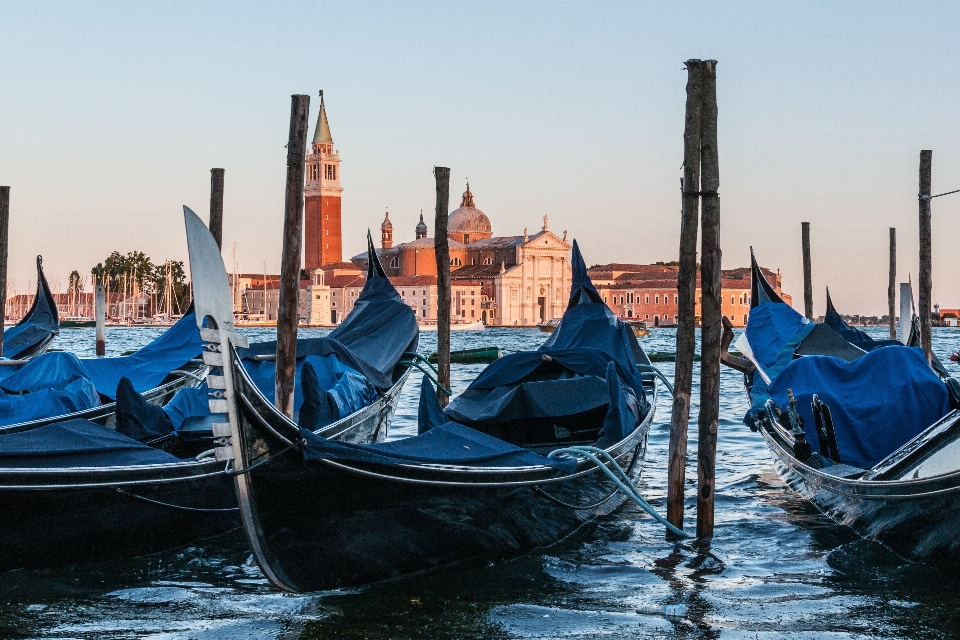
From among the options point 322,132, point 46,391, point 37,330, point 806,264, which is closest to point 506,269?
point 322,132

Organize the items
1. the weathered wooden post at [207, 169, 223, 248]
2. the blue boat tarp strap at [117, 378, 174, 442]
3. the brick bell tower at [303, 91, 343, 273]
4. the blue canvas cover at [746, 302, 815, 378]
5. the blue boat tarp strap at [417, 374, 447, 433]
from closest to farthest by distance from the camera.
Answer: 1. the blue boat tarp strap at [417, 374, 447, 433]
2. the blue boat tarp strap at [117, 378, 174, 442]
3. the blue canvas cover at [746, 302, 815, 378]
4. the weathered wooden post at [207, 169, 223, 248]
5. the brick bell tower at [303, 91, 343, 273]

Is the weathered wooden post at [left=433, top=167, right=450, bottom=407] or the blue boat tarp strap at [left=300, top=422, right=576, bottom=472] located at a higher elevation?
the weathered wooden post at [left=433, top=167, right=450, bottom=407]

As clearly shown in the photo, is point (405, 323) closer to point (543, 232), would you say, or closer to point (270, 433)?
point (270, 433)

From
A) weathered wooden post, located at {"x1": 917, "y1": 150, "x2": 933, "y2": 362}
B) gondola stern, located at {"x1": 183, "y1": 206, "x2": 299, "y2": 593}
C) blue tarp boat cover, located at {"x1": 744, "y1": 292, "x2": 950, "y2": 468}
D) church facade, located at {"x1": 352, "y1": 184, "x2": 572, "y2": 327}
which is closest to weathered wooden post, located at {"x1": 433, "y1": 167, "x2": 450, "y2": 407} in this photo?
weathered wooden post, located at {"x1": 917, "y1": 150, "x2": 933, "y2": 362}

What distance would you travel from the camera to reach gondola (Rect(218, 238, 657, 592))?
333 cm

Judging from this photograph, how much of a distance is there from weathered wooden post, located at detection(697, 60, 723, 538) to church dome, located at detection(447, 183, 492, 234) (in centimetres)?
6393

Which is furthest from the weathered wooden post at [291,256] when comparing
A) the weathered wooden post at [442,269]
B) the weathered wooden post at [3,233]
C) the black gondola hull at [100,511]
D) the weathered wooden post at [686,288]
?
the weathered wooden post at [3,233]

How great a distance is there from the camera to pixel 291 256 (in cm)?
536

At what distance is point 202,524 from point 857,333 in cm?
600

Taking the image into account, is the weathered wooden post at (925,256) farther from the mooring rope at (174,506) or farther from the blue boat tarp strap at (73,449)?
the blue boat tarp strap at (73,449)

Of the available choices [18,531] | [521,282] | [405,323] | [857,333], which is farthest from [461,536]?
[521,282]

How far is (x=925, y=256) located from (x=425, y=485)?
16.1 ft

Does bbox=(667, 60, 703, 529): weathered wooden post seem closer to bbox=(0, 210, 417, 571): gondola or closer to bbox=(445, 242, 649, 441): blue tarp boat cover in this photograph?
bbox=(445, 242, 649, 441): blue tarp boat cover

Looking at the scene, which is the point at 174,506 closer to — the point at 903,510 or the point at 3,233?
the point at 903,510
